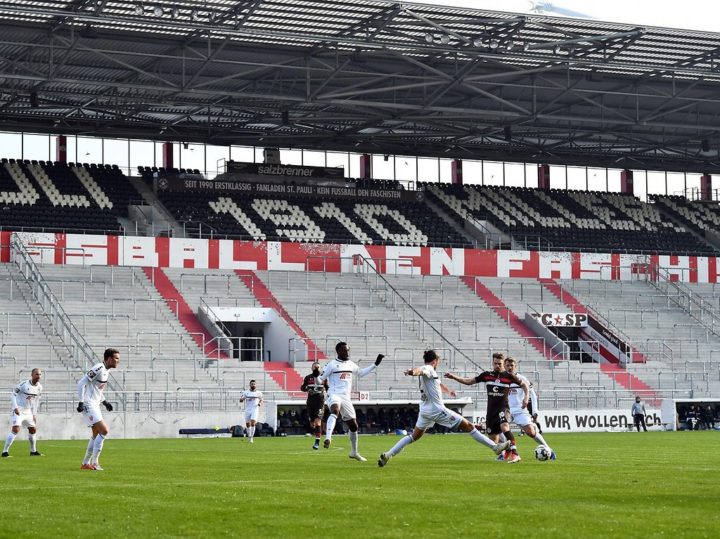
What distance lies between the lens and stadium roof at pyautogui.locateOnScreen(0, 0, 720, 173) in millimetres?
46875

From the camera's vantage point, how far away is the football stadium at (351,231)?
4200cm

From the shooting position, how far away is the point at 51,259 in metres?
56.1

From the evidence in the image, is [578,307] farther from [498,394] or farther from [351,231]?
[498,394]

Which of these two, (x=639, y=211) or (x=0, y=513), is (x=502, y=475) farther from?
(x=639, y=211)

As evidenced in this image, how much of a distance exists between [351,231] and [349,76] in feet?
36.3

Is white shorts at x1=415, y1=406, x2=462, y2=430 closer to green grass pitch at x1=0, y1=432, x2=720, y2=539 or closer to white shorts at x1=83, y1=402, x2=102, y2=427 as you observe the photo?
green grass pitch at x1=0, y1=432, x2=720, y2=539

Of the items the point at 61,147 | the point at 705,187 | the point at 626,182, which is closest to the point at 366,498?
the point at 61,147

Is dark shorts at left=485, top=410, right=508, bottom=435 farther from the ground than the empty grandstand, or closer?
closer

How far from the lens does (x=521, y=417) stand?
22.7 meters

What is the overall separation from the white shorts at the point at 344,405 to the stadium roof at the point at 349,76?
888 inches

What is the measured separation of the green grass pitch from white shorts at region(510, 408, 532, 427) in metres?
0.69

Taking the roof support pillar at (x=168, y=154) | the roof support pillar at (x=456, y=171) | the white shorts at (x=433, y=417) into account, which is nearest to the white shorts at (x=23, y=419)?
the white shorts at (x=433, y=417)

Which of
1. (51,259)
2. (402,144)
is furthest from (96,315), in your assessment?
(402,144)

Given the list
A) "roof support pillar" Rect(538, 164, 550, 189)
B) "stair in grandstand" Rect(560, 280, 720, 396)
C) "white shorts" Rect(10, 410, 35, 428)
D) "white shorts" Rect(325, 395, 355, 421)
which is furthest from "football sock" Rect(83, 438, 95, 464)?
"roof support pillar" Rect(538, 164, 550, 189)
